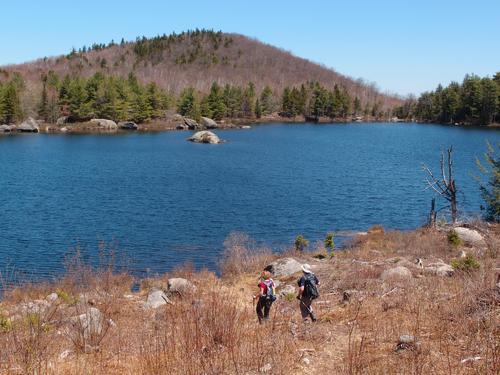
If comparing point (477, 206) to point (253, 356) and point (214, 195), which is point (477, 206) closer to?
point (214, 195)

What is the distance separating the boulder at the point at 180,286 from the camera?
1938 cm

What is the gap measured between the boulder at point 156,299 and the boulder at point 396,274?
7939mm

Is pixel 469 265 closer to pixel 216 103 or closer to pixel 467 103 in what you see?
pixel 216 103

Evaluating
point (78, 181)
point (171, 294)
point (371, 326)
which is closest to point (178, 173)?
point (78, 181)

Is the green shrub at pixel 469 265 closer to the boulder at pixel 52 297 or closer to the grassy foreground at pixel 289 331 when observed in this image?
A: the grassy foreground at pixel 289 331

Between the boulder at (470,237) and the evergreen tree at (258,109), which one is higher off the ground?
the evergreen tree at (258,109)

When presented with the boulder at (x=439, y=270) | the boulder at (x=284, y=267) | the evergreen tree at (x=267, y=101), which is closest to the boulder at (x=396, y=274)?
the boulder at (x=439, y=270)

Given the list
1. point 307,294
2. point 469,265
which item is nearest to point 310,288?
point 307,294

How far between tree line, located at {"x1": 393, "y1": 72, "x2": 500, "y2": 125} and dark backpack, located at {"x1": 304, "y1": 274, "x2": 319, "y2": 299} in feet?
455

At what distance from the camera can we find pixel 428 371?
7.45 metres

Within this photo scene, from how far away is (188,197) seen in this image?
148 ft

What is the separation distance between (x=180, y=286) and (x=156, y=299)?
1468mm

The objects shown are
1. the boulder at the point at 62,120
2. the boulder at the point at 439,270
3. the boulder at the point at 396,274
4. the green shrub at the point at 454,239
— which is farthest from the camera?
the boulder at the point at 62,120

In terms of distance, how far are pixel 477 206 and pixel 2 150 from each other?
69.3 meters
